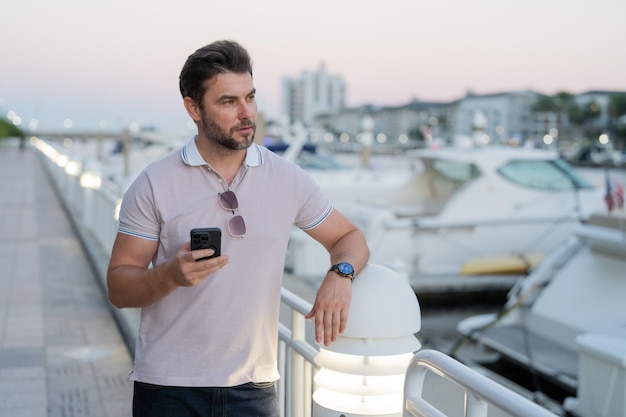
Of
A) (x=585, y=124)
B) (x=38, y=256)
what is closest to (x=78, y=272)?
(x=38, y=256)

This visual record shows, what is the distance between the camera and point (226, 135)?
89.2 inches

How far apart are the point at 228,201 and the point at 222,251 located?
14 centimetres

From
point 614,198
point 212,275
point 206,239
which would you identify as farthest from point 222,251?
point 614,198

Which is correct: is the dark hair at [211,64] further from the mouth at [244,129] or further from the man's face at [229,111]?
the mouth at [244,129]

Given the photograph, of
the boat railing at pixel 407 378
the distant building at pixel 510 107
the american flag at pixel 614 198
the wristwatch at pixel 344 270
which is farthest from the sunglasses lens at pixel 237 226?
the distant building at pixel 510 107

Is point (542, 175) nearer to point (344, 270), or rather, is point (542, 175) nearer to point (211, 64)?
point (344, 270)

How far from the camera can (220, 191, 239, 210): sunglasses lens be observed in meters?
2.23

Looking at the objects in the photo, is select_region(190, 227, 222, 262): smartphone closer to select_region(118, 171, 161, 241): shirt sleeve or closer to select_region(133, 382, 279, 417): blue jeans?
select_region(118, 171, 161, 241): shirt sleeve

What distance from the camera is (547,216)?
→ 13258 mm

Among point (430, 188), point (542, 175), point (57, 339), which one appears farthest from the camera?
point (430, 188)

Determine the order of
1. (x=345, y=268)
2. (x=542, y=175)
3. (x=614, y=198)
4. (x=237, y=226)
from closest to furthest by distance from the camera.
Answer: (x=237, y=226)
(x=345, y=268)
(x=614, y=198)
(x=542, y=175)

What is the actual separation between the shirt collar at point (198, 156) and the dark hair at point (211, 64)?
0.45ft

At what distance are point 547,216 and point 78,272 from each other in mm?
7680

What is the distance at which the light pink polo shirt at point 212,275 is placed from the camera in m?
2.24
